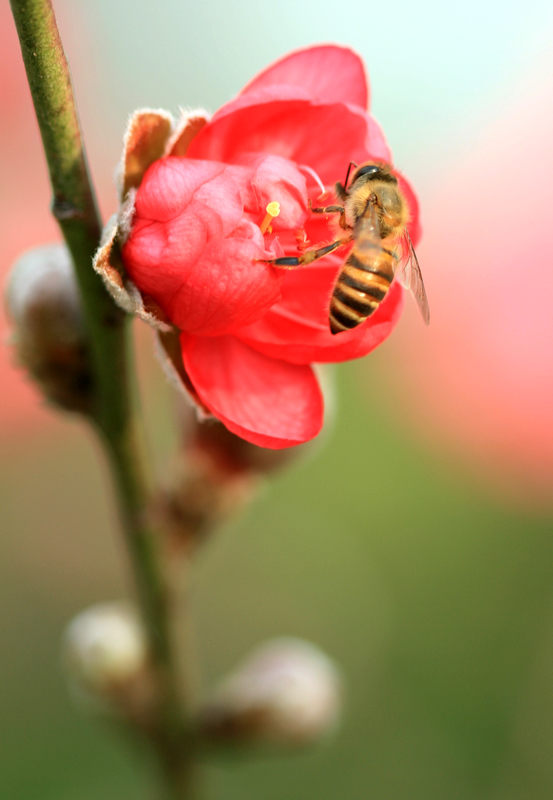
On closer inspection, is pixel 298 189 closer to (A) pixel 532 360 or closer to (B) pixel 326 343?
(B) pixel 326 343

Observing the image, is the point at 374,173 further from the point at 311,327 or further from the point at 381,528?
the point at 381,528

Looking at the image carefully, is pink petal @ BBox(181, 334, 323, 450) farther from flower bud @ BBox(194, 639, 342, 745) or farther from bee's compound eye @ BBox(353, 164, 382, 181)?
flower bud @ BBox(194, 639, 342, 745)

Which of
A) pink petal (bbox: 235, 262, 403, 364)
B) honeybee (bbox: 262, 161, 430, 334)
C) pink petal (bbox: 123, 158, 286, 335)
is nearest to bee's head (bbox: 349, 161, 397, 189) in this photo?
honeybee (bbox: 262, 161, 430, 334)

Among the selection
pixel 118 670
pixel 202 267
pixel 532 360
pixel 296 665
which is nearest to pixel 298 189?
pixel 202 267

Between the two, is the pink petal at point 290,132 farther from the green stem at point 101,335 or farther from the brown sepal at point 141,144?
the green stem at point 101,335

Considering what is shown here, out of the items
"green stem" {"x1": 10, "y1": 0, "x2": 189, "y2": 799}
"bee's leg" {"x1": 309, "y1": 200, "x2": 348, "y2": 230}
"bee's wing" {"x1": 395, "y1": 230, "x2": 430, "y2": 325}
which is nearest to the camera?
"green stem" {"x1": 10, "y1": 0, "x2": 189, "y2": 799}

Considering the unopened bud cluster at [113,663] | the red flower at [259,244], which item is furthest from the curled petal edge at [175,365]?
the unopened bud cluster at [113,663]
